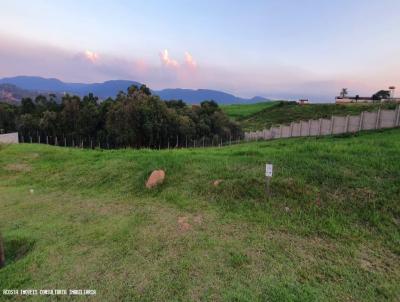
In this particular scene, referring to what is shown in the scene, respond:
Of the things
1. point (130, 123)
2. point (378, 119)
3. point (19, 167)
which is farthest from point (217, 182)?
point (130, 123)

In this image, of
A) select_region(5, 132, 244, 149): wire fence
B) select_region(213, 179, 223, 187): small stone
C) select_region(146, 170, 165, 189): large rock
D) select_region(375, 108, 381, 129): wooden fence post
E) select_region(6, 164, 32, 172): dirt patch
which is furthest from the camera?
select_region(5, 132, 244, 149): wire fence

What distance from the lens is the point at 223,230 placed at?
556 centimetres

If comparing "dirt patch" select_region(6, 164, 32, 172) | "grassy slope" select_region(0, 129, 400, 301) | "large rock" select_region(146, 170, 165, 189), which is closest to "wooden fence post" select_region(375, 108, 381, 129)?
"grassy slope" select_region(0, 129, 400, 301)

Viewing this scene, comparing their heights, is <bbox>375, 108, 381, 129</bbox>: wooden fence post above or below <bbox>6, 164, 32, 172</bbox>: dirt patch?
above

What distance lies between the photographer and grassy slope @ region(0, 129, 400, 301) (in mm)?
3986

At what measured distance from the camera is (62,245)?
528 cm

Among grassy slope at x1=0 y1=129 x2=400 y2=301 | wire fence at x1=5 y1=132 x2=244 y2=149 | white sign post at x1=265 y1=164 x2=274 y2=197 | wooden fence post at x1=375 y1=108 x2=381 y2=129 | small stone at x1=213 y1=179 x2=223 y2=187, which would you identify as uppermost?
wooden fence post at x1=375 y1=108 x2=381 y2=129

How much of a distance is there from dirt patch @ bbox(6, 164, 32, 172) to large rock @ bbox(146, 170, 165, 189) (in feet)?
Result: 23.1

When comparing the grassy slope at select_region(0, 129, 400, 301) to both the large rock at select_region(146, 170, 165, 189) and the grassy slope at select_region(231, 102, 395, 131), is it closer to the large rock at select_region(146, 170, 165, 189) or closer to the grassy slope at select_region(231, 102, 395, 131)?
the large rock at select_region(146, 170, 165, 189)

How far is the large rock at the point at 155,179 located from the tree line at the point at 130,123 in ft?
68.1

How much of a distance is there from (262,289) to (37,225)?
5.10 meters

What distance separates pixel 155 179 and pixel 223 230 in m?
3.35

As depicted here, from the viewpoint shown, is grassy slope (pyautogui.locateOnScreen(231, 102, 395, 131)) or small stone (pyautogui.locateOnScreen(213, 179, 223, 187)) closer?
small stone (pyautogui.locateOnScreen(213, 179, 223, 187))

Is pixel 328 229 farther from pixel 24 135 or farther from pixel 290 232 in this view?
pixel 24 135
